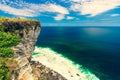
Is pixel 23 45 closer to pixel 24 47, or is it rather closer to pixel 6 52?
pixel 24 47

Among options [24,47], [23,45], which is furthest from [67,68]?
[23,45]

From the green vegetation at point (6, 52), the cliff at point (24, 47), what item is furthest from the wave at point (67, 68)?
the green vegetation at point (6, 52)

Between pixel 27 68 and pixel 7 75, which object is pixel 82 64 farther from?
pixel 7 75

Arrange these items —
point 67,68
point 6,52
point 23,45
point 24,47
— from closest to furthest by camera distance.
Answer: point 6,52, point 23,45, point 24,47, point 67,68

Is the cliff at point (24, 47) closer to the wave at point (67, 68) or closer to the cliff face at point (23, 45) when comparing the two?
the cliff face at point (23, 45)

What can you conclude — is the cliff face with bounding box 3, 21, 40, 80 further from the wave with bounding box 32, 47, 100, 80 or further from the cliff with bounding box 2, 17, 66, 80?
the wave with bounding box 32, 47, 100, 80

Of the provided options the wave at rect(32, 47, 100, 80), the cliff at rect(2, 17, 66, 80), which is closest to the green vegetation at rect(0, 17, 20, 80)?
the cliff at rect(2, 17, 66, 80)

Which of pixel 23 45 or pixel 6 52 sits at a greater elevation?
pixel 23 45

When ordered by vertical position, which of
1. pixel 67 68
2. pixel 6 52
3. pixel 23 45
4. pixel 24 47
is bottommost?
pixel 67 68

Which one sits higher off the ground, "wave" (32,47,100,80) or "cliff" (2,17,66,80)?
"cliff" (2,17,66,80)
